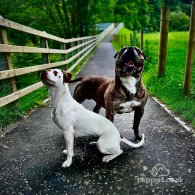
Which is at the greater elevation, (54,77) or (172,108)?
(54,77)

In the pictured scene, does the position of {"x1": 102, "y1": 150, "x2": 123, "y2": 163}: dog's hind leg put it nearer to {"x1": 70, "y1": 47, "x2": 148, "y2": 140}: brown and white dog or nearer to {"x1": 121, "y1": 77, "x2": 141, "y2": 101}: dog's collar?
{"x1": 70, "y1": 47, "x2": 148, "y2": 140}: brown and white dog

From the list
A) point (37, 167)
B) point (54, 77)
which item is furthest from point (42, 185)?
point (54, 77)

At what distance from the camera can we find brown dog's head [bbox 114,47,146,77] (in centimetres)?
362

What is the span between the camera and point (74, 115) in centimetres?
348

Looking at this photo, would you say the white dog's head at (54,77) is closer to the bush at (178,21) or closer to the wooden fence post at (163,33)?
the wooden fence post at (163,33)

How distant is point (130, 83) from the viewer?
371cm

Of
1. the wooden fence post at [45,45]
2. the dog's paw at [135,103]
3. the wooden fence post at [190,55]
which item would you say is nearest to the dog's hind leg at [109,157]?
the dog's paw at [135,103]

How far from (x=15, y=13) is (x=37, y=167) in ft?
41.2

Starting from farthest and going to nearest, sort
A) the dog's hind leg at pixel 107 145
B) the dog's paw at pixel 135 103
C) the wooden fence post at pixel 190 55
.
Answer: the wooden fence post at pixel 190 55 → the dog's paw at pixel 135 103 → the dog's hind leg at pixel 107 145

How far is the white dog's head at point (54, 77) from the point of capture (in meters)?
3.22

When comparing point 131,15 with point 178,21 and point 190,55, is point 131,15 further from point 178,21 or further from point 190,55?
point 190,55

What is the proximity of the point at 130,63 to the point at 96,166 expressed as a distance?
1383 millimetres

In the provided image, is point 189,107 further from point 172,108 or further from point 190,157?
point 190,157

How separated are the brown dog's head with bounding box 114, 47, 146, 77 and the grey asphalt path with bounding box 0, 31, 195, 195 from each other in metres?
1.05
